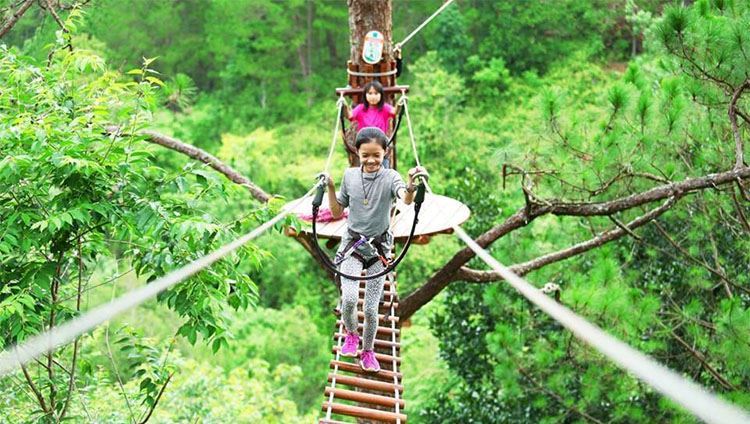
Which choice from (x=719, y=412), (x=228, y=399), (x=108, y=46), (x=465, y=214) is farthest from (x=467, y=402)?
(x=108, y=46)

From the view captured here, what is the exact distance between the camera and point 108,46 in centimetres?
1777

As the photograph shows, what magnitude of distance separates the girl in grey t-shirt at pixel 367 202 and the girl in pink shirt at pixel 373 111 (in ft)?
4.81

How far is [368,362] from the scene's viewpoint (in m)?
3.82

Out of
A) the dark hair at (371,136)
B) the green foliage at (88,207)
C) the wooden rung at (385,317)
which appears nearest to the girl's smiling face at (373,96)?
the wooden rung at (385,317)

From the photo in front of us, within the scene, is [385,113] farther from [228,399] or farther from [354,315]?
[228,399]

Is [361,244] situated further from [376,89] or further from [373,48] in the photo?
[373,48]

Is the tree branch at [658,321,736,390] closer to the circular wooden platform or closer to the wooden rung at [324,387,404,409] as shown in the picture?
the circular wooden platform

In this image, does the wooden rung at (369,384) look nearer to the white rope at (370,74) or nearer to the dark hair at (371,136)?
the dark hair at (371,136)

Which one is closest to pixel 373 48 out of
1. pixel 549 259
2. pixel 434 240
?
pixel 549 259

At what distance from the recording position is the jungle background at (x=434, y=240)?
3.19m

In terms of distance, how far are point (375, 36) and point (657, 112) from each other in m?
1.59

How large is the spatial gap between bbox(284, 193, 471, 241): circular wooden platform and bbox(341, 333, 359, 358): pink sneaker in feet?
2.29

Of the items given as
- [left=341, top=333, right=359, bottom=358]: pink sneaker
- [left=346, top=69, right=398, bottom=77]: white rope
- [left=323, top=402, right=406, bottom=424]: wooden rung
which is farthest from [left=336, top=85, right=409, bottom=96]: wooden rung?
[left=323, top=402, right=406, bottom=424]: wooden rung

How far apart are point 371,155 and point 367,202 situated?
0.17m
